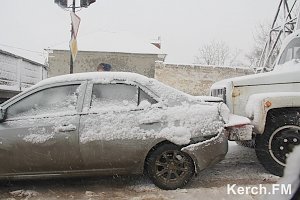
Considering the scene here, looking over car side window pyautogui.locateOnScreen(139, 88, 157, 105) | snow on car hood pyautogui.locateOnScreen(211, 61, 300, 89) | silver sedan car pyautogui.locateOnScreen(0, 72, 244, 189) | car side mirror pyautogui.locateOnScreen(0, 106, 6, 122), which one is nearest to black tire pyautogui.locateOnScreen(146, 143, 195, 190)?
silver sedan car pyautogui.locateOnScreen(0, 72, 244, 189)

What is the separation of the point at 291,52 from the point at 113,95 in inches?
151

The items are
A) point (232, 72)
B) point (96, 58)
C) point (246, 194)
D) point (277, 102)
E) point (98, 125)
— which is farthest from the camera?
point (96, 58)

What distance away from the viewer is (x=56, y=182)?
5281 mm

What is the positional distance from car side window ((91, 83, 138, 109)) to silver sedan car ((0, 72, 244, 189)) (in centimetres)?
3

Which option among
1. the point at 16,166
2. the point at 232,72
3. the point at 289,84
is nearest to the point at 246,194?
the point at 289,84

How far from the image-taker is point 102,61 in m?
27.8

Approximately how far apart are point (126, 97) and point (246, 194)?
2079 millimetres

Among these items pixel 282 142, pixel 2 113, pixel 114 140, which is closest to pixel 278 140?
pixel 282 142

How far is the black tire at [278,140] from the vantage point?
516cm

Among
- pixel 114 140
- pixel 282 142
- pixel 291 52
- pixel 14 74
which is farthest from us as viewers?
pixel 14 74

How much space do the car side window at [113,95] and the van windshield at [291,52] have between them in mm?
3398

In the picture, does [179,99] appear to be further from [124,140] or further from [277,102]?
[277,102]

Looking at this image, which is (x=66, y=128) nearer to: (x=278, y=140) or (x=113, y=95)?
(x=113, y=95)

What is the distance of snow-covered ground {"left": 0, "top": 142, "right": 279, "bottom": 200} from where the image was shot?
453 centimetres
